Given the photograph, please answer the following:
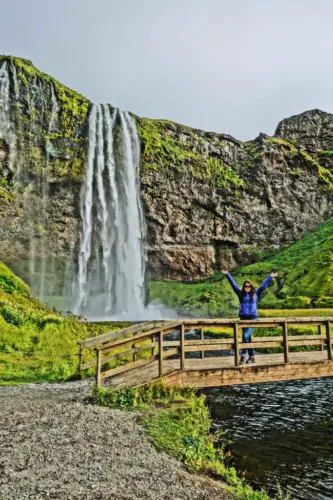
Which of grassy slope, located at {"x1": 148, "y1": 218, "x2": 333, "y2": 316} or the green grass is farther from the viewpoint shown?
grassy slope, located at {"x1": 148, "y1": 218, "x2": 333, "y2": 316}

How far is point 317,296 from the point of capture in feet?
134

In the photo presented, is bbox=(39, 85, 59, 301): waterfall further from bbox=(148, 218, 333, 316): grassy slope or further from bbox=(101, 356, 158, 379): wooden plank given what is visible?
bbox=(101, 356, 158, 379): wooden plank

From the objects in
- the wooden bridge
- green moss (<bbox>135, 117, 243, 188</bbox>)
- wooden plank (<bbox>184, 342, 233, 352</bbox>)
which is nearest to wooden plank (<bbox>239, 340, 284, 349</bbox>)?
the wooden bridge

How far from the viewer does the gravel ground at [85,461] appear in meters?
5.16

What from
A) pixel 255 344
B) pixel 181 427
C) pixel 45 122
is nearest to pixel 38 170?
pixel 45 122

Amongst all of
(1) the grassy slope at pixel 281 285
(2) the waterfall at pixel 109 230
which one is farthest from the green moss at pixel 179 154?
(1) the grassy slope at pixel 281 285

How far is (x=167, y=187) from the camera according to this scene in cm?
5994

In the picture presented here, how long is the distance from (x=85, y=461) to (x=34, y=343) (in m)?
13.5

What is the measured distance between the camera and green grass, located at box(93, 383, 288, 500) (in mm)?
7051

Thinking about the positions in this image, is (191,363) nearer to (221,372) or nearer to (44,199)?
(221,372)

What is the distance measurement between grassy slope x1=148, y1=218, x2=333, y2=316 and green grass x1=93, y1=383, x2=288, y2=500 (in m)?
30.7

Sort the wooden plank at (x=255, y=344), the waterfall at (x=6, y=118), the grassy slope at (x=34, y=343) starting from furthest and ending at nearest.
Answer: the waterfall at (x=6, y=118)
the grassy slope at (x=34, y=343)
the wooden plank at (x=255, y=344)

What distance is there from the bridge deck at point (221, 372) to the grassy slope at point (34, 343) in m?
3.73

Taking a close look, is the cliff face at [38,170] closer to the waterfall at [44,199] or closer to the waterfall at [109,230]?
the waterfall at [44,199]
